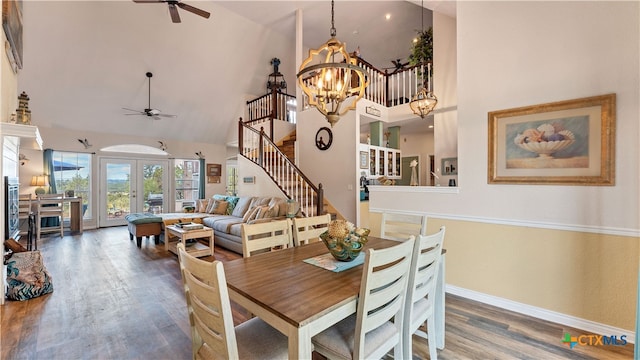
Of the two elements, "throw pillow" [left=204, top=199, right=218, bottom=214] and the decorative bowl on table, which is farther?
"throw pillow" [left=204, top=199, right=218, bottom=214]

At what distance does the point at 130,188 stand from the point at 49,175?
5.83ft

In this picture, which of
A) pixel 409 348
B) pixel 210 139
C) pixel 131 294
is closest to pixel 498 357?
pixel 409 348

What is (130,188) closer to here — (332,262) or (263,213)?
(263,213)

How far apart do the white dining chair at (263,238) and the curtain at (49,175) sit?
7363mm

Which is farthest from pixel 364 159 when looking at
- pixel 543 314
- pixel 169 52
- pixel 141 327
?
pixel 169 52

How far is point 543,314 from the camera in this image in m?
2.53

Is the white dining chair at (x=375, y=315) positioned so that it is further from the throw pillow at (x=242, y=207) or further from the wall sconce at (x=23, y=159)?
the wall sconce at (x=23, y=159)

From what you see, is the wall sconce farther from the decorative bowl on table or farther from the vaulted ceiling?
the decorative bowl on table

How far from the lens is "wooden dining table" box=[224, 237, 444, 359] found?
1122mm

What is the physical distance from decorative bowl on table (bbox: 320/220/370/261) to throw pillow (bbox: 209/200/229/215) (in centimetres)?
546

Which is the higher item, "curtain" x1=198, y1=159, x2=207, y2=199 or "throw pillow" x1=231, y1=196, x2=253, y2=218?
"curtain" x1=198, y1=159, x2=207, y2=199

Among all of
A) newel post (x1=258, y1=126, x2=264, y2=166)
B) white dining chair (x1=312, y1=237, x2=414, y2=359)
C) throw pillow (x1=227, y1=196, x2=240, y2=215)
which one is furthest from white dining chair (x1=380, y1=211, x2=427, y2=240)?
throw pillow (x1=227, y1=196, x2=240, y2=215)

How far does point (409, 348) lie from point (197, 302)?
1.23m

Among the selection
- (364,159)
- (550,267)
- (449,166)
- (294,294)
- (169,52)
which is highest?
(169,52)
